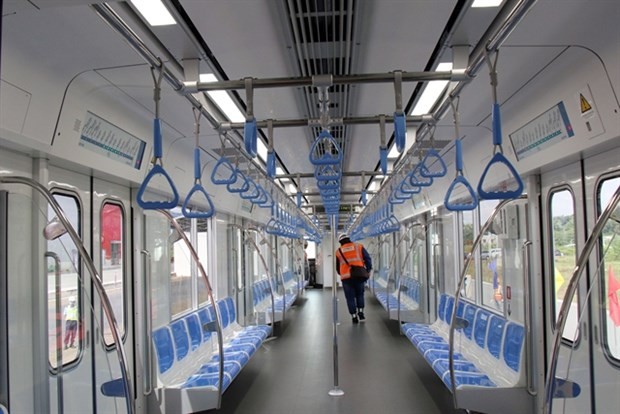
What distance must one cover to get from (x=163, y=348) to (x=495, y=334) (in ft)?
12.4

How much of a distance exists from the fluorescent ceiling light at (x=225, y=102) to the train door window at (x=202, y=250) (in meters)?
3.50

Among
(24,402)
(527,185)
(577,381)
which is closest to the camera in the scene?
(24,402)

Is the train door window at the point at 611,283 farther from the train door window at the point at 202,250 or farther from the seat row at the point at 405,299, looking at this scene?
the seat row at the point at 405,299

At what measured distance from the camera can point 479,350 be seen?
616 cm

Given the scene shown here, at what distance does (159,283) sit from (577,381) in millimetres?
4349

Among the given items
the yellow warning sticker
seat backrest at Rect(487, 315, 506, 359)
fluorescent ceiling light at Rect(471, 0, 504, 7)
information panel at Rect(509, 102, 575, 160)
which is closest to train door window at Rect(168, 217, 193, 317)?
seat backrest at Rect(487, 315, 506, 359)

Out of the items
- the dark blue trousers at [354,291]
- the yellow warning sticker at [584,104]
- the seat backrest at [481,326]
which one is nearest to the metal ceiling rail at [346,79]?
the yellow warning sticker at [584,104]

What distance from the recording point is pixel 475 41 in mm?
3211

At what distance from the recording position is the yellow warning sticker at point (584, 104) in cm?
318

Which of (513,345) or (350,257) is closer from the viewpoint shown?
(513,345)

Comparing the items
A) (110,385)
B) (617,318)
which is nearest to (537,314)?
(617,318)

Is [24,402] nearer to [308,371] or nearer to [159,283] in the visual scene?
[159,283]

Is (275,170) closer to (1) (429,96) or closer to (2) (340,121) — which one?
(2) (340,121)

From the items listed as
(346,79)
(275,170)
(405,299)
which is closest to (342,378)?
(275,170)
